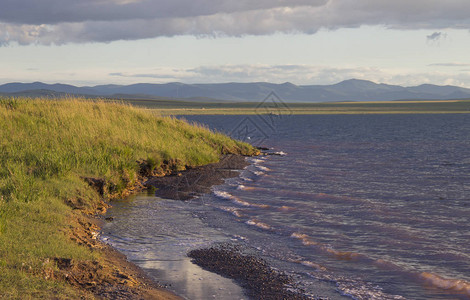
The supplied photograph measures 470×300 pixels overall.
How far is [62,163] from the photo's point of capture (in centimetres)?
1647

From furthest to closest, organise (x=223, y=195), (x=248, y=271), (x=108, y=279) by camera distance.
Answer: (x=223, y=195), (x=248, y=271), (x=108, y=279)

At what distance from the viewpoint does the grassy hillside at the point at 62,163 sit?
8.22 meters

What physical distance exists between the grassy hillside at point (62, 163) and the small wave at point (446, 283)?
6969mm

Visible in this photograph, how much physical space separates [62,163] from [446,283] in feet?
40.6

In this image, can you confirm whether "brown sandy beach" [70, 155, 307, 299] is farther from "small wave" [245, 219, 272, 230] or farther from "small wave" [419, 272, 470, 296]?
"small wave" [419, 272, 470, 296]

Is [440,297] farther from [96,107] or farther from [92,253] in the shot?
[96,107]

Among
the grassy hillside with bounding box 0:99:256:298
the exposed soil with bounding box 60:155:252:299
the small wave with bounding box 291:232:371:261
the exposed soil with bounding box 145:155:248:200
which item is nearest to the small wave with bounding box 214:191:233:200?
the exposed soil with bounding box 145:155:248:200

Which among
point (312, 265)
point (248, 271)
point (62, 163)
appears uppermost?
point (62, 163)

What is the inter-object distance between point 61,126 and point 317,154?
2232cm

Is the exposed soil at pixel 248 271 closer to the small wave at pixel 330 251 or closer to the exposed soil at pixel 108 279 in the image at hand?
the exposed soil at pixel 108 279

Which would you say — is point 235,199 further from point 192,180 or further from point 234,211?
point 192,180

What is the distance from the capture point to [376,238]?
1366 cm

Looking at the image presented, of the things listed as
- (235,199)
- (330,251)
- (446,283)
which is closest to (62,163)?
(235,199)

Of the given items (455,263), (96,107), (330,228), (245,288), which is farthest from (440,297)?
(96,107)
